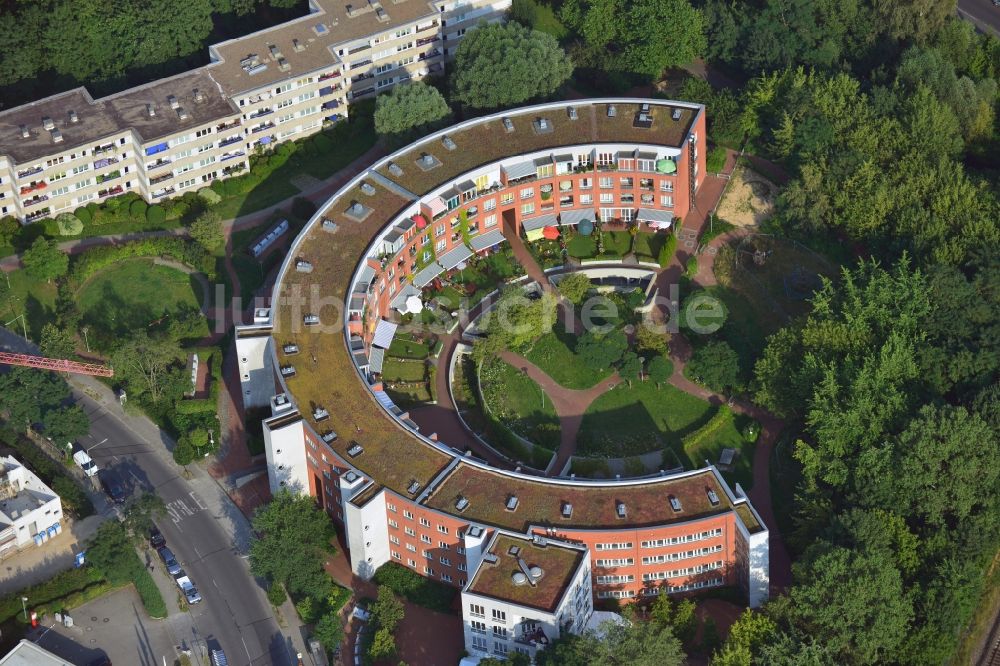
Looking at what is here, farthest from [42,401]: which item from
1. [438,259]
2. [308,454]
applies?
[438,259]

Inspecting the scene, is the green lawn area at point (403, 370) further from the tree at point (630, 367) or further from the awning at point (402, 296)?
the tree at point (630, 367)

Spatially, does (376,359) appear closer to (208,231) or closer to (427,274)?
(427,274)

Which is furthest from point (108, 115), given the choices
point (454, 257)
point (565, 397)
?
point (565, 397)

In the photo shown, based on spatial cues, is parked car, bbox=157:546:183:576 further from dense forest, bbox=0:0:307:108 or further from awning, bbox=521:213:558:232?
dense forest, bbox=0:0:307:108

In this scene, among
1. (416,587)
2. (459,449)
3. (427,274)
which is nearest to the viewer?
(416,587)

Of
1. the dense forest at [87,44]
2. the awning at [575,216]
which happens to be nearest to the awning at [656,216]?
the awning at [575,216]

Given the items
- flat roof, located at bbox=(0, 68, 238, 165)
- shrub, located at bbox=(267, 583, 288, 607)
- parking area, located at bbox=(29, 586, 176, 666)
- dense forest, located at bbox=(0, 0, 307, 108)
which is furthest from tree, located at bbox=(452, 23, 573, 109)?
parking area, located at bbox=(29, 586, 176, 666)

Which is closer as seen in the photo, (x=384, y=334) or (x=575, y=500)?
(x=575, y=500)

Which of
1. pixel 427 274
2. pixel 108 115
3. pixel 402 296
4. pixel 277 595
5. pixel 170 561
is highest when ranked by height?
pixel 108 115

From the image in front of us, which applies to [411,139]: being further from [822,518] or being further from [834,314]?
[822,518]
